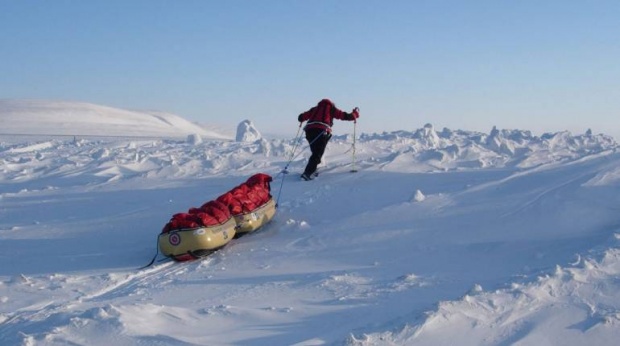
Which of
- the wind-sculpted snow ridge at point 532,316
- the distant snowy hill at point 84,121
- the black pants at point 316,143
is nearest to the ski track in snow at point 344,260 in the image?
the wind-sculpted snow ridge at point 532,316

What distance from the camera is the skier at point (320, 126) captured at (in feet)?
38.8

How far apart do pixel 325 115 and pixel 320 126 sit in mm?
250

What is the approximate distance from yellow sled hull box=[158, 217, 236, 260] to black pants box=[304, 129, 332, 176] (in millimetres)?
4137

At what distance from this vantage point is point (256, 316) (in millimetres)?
5363

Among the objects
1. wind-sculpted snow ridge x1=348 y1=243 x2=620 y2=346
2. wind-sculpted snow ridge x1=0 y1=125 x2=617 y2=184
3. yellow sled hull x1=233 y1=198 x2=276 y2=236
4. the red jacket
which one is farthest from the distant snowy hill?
wind-sculpted snow ridge x1=348 y1=243 x2=620 y2=346

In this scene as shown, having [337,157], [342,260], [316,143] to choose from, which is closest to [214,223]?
[342,260]

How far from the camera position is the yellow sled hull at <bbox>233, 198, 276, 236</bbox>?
8812mm

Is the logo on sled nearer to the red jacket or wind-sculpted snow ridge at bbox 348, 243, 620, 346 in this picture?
wind-sculpted snow ridge at bbox 348, 243, 620, 346

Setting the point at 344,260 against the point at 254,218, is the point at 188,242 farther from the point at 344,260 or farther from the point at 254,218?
the point at 344,260

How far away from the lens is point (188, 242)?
7832mm

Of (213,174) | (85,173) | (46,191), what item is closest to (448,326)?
(213,174)

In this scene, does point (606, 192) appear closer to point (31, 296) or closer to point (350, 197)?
point (350, 197)

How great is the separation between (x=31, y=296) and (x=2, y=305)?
0.36 metres

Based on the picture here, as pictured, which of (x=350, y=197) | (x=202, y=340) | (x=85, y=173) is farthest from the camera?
(x=85, y=173)
